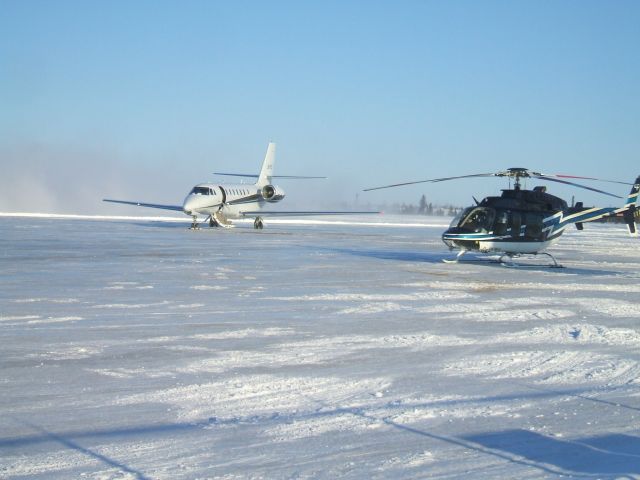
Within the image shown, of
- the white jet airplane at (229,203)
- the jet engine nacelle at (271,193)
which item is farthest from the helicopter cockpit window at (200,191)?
the jet engine nacelle at (271,193)

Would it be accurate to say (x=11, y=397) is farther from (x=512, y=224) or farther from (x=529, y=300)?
(x=512, y=224)

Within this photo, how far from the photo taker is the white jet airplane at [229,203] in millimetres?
42719

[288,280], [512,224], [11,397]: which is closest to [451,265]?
[512,224]

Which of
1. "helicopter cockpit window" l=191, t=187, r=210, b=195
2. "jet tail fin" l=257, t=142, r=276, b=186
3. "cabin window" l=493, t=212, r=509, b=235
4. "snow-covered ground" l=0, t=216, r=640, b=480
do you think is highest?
"jet tail fin" l=257, t=142, r=276, b=186

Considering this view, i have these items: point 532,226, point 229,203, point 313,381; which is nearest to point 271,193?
point 229,203

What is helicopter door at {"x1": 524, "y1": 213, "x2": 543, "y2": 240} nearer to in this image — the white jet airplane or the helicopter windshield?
the helicopter windshield

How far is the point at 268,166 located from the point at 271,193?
12.7ft

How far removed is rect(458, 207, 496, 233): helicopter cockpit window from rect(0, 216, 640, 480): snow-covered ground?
6144 mm

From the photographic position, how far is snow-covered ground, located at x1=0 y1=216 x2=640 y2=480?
195 inches

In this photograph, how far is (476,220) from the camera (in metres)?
21.3

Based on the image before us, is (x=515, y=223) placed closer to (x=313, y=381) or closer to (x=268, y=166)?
(x=313, y=381)

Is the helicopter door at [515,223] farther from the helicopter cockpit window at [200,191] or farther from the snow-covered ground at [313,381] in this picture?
the helicopter cockpit window at [200,191]

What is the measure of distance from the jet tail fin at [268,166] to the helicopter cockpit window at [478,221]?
1190 inches


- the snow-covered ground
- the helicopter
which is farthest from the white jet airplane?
the snow-covered ground
